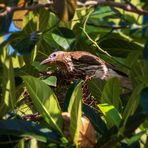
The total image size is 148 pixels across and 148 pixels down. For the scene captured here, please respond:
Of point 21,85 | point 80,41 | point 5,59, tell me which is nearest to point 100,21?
point 80,41

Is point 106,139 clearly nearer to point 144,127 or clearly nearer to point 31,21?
point 144,127

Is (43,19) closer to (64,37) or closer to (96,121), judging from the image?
(64,37)

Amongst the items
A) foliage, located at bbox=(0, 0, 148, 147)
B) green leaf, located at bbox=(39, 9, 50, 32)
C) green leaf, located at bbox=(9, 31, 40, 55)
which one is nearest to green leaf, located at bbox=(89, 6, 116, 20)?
foliage, located at bbox=(0, 0, 148, 147)

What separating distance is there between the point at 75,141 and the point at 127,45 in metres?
0.57

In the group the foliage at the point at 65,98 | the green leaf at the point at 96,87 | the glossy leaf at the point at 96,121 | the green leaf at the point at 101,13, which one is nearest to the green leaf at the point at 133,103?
the foliage at the point at 65,98

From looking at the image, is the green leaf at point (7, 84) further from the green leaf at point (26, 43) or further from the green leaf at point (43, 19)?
the green leaf at point (43, 19)

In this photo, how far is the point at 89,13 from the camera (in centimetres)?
158

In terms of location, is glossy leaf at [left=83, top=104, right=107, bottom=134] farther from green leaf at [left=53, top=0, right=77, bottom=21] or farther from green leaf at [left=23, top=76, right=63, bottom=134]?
green leaf at [left=53, top=0, right=77, bottom=21]

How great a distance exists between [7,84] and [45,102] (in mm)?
110

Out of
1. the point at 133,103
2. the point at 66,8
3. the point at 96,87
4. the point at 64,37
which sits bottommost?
the point at 96,87

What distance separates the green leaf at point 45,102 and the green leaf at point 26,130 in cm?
3

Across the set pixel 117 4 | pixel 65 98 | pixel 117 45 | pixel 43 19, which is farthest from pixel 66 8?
pixel 117 45

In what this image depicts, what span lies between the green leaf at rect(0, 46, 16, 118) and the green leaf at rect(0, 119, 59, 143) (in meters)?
0.13

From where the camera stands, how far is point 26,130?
1074mm
